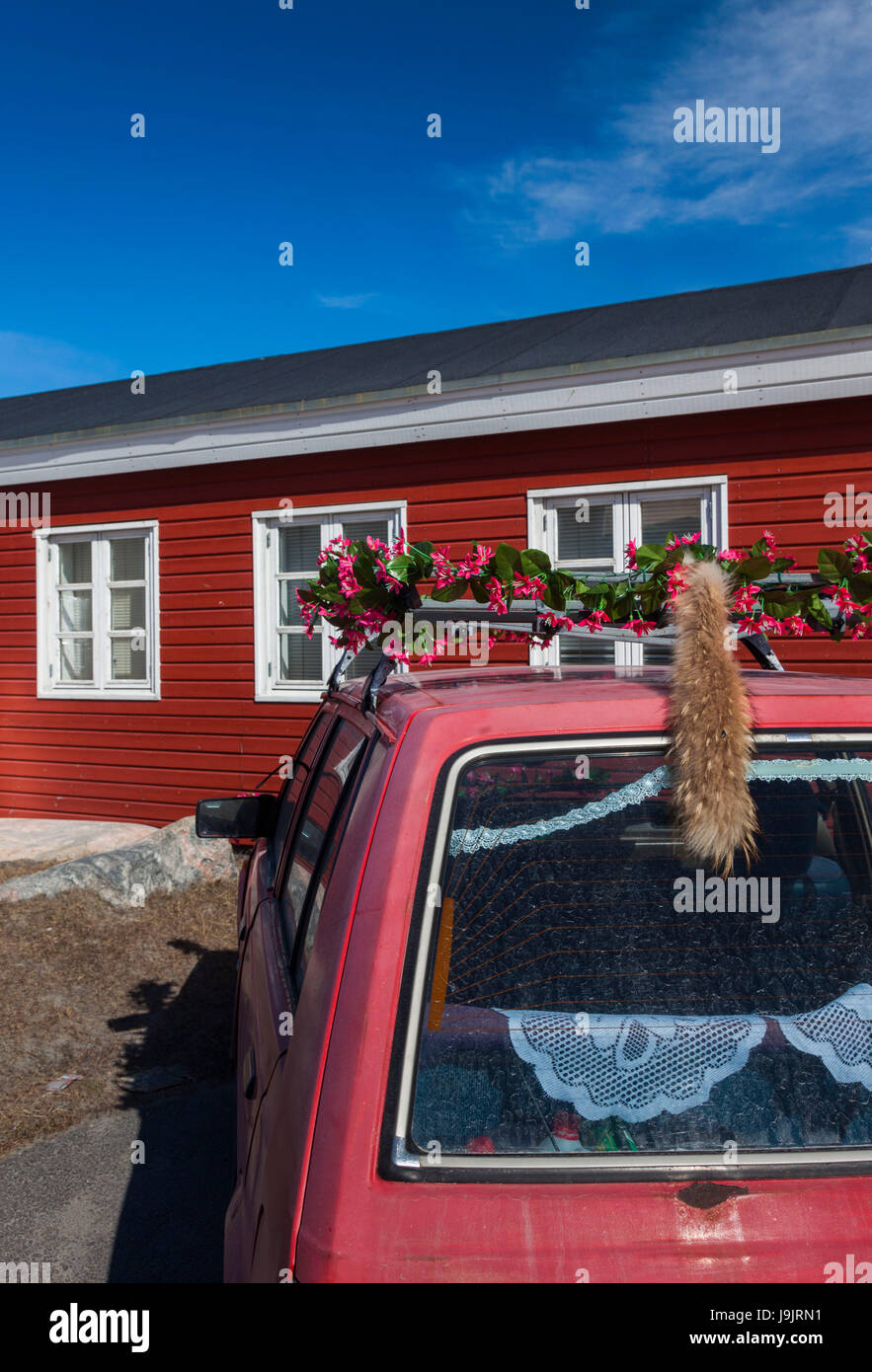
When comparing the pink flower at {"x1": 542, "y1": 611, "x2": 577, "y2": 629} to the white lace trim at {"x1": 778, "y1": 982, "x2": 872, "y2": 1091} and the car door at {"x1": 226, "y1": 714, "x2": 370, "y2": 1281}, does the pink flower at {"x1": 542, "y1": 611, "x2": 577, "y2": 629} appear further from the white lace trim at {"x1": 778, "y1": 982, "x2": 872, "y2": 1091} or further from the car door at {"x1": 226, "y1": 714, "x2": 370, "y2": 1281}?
the white lace trim at {"x1": 778, "y1": 982, "x2": 872, "y2": 1091}

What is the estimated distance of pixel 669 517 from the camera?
23.7 ft

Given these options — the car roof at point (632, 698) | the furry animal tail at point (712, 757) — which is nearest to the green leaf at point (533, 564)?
the car roof at point (632, 698)

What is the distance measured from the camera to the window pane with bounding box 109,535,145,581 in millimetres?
9578

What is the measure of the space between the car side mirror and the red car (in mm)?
1751

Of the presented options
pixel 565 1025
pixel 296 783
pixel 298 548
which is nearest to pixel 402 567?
pixel 296 783

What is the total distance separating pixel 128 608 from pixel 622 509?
5000 millimetres

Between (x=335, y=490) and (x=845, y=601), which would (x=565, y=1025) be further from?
(x=335, y=490)

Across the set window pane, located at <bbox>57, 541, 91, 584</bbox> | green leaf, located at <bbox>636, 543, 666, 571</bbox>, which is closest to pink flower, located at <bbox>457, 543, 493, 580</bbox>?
green leaf, located at <bbox>636, 543, 666, 571</bbox>

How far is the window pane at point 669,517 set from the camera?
7113 millimetres

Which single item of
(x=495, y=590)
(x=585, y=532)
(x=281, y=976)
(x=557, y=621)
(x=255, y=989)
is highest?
(x=585, y=532)
